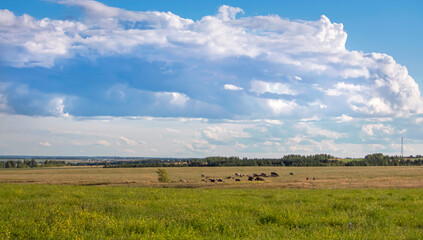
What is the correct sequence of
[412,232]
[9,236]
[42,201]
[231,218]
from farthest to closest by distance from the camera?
[42,201] → [231,218] → [412,232] → [9,236]

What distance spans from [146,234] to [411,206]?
1424cm

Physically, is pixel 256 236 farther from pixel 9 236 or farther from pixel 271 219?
pixel 9 236

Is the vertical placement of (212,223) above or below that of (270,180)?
above

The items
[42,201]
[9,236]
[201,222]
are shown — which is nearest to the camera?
[9,236]

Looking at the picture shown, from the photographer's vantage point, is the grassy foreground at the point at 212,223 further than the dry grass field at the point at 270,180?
No

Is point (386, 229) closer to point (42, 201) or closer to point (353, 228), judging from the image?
point (353, 228)

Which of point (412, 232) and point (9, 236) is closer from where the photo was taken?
point (9, 236)

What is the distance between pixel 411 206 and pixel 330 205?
4.33 metres

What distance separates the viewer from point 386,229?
39.4 feet

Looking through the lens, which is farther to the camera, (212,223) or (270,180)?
(270,180)

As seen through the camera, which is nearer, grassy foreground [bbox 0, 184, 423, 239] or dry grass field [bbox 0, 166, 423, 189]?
grassy foreground [bbox 0, 184, 423, 239]

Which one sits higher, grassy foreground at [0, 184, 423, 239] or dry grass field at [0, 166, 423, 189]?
grassy foreground at [0, 184, 423, 239]

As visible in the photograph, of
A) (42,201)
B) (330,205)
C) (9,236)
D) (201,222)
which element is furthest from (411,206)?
(42,201)

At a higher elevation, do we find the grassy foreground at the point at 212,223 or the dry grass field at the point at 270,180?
the grassy foreground at the point at 212,223
